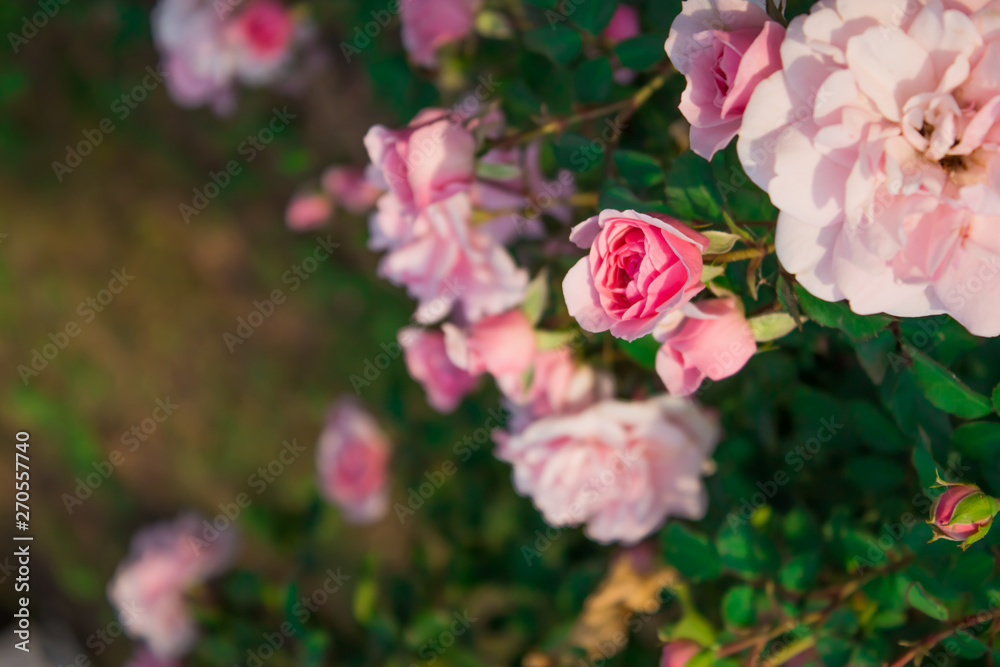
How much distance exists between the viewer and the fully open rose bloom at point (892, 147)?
0.41m

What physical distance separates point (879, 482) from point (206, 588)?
1.00 m

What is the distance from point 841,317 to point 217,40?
102 cm

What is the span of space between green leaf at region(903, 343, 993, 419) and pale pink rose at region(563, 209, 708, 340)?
0.17 metres

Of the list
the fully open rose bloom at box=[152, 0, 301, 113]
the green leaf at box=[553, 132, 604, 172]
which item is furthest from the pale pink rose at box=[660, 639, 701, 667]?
the fully open rose bloom at box=[152, 0, 301, 113]

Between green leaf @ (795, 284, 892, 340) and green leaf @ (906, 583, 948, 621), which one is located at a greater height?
green leaf @ (795, 284, 892, 340)

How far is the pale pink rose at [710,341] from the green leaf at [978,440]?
172 mm

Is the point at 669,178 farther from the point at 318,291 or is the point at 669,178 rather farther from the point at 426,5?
the point at 318,291

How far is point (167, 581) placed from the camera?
1.18m

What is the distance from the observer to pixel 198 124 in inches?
66.3
